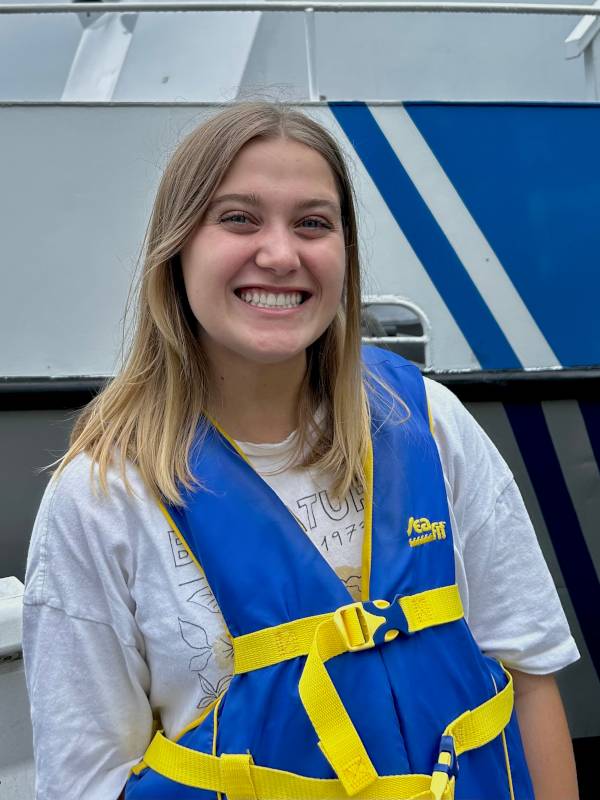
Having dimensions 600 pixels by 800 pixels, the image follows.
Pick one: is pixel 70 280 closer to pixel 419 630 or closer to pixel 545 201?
pixel 545 201

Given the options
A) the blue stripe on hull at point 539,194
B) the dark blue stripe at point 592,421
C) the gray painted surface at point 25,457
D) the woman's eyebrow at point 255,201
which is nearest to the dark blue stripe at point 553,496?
the dark blue stripe at point 592,421

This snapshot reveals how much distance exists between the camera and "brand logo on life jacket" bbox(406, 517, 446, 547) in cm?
129

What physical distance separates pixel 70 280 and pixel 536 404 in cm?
150

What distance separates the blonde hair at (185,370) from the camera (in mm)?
1276

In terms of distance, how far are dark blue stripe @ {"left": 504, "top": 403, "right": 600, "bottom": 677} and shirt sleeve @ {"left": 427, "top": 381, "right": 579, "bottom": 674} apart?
147 centimetres

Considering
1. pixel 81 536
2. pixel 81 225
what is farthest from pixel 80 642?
pixel 81 225

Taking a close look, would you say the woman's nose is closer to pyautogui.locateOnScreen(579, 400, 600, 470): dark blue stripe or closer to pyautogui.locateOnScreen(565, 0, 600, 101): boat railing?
pyautogui.locateOnScreen(579, 400, 600, 470): dark blue stripe

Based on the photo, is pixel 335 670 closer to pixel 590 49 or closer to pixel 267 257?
pixel 267 257

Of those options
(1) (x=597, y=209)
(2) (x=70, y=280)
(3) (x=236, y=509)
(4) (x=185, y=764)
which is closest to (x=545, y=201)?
(1) (x=597, y=209)

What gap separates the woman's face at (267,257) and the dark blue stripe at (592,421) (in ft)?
5.75

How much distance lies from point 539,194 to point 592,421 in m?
0.73

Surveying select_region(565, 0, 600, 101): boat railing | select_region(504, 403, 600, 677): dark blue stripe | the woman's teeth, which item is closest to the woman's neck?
the woman's teeth

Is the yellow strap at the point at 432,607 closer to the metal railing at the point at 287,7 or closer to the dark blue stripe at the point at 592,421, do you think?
the dark blue stripe at the point at 592,421

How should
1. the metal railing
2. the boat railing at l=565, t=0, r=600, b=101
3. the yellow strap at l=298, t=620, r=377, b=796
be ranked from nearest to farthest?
the yellow strap at l=298, t=620, r=377, b=796, the metal railing, the boat railing at l=565, t=0, r=600, b=101
